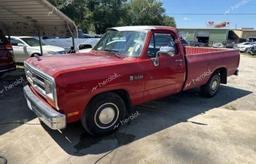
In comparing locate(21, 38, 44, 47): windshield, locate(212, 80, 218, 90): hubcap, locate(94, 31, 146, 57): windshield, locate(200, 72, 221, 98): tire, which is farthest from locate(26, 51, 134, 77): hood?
locate(21, 38, 44, 47): windshield

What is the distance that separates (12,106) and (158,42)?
3875 mm

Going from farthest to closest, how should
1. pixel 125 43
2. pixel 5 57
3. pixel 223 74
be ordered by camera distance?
pixel 5 57
pixel 223 74
pixel 125 43

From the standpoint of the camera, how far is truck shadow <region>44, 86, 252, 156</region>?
399 cm

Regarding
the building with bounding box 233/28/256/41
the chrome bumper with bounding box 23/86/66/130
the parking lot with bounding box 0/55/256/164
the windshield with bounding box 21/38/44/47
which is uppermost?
the building with bounding box 233/28/256/41

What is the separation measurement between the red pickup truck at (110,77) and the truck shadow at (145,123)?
25cm

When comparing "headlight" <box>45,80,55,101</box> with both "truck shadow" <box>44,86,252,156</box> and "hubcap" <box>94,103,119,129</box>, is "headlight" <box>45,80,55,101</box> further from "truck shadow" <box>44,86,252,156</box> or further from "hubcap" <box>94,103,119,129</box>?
"truck shadow" <box>44,86,252,156</box>

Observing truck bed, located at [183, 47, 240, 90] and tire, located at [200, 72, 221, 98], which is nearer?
truck bed, located at [183, 47, 240, 90]

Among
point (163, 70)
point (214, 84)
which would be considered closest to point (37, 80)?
point (163, 70)

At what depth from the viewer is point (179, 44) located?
5.29 metres

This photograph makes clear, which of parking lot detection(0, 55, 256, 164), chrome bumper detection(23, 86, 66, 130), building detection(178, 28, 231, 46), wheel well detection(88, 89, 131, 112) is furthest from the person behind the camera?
building detection(178, 28, 231, 46)

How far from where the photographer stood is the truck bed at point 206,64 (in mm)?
5617

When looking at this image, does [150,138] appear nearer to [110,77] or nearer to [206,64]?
[110,77]

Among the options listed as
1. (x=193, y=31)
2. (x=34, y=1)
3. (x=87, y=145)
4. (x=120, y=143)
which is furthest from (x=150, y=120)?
(x=193, y=31)

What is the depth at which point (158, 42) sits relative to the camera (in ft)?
16.2
